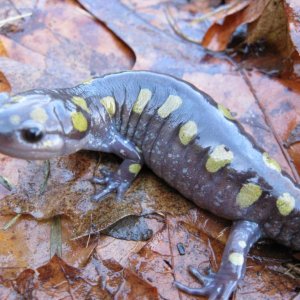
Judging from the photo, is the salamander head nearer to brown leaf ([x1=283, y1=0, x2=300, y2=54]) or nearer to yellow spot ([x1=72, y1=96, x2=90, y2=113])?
yellow spot ([x1=72, y1=96, x2=90, y2=113])

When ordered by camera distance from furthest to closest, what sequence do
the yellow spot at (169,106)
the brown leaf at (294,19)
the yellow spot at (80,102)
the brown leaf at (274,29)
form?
the brown leaf at (274,29)
the brown leaf at (294,19)
the yellow spot at (169,106)
the yellow spot at (80,102)

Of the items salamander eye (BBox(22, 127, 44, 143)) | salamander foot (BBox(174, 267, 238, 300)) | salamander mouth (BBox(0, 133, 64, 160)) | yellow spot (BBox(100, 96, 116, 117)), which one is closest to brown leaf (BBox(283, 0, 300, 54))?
yellow spot (BBox(100, 96, 116, 117))

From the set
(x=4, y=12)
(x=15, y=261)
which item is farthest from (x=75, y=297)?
(x=4, y=12)

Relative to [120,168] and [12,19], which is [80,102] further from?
[12,19]

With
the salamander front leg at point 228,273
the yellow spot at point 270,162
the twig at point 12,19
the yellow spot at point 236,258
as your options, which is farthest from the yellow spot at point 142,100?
the twig at point 12,19

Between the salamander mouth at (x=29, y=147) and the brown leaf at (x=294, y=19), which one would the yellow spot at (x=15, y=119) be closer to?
the salamander mouth at (x=29, y=147)

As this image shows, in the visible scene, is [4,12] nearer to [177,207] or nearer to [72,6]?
[72,6]
